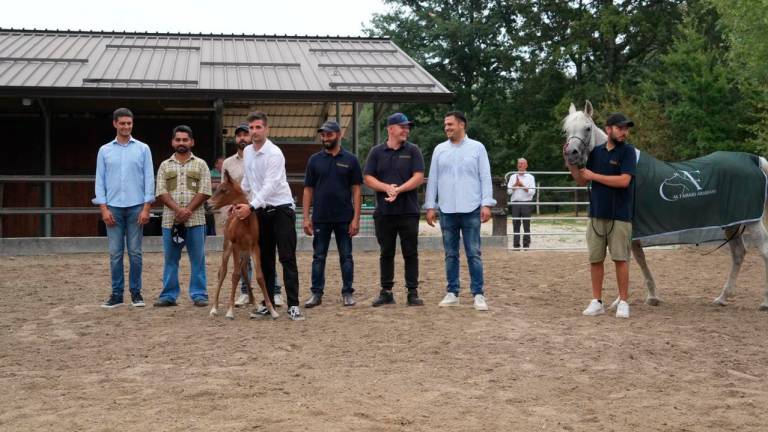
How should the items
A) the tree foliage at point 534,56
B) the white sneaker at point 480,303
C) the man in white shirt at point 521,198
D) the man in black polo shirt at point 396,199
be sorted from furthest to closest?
the tree foliage at point 534,56 → the man in white shirt at point 521,198 → the man in black polo shirt at point 396,199 → the white sneaker at point 480,303

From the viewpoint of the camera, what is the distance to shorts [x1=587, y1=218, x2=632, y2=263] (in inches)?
266

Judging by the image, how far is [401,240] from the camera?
7383 millimetres

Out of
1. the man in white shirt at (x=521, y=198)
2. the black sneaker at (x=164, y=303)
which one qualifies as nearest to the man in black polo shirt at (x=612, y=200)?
the black sneaker at (x=164, y=303)

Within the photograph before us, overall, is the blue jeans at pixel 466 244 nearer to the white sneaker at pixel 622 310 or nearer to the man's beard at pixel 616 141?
the white sneaker at pixel 622 310

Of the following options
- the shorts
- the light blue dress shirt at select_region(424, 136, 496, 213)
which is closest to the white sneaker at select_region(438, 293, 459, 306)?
the light blue dress shirt at select_region(424, 136, 496, 213)

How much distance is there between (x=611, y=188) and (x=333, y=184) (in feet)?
7.97

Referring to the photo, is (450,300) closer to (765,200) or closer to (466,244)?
(466,244)

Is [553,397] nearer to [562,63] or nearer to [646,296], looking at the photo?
[646,296]

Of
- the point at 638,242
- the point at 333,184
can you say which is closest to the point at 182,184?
the point at 333,184

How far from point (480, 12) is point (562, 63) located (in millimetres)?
5103

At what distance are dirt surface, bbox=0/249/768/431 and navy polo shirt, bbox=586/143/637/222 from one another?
0.91m

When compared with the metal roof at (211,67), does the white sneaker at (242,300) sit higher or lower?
lower

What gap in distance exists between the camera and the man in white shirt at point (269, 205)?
6539 mm

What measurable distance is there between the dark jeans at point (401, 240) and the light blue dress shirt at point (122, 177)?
84.8 inches
